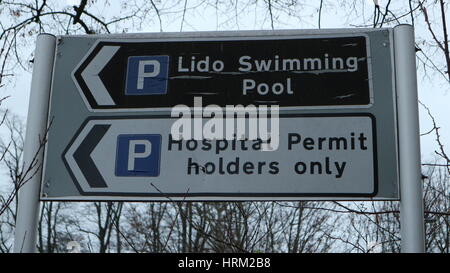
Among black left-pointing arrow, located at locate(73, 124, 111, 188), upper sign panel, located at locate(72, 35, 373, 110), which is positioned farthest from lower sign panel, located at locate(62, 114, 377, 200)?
upper sign panel, located at locate(72, 35, 373, 110)

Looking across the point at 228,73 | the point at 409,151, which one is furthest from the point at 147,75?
the point at 409,151

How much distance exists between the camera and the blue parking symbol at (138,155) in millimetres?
2508

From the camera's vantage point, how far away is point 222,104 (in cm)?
257

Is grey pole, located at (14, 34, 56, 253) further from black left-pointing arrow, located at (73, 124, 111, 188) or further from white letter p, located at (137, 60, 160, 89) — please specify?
white letter p, located at (137, 60, 160, 89)

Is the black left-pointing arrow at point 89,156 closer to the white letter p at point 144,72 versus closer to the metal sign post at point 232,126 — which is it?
the metal sign post at point 232,126

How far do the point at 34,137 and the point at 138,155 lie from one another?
17.5 inches

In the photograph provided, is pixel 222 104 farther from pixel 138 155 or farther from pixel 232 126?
pixel 138 155

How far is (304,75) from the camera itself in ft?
8.55

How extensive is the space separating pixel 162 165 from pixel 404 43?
110cm

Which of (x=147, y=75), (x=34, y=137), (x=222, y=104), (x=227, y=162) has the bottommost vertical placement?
(x=227, y=162)

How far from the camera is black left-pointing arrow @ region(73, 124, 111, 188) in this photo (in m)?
2.50

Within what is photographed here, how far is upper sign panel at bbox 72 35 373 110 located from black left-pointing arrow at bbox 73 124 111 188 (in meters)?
0.11

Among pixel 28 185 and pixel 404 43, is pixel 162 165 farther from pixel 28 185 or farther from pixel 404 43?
pixel 404 43
